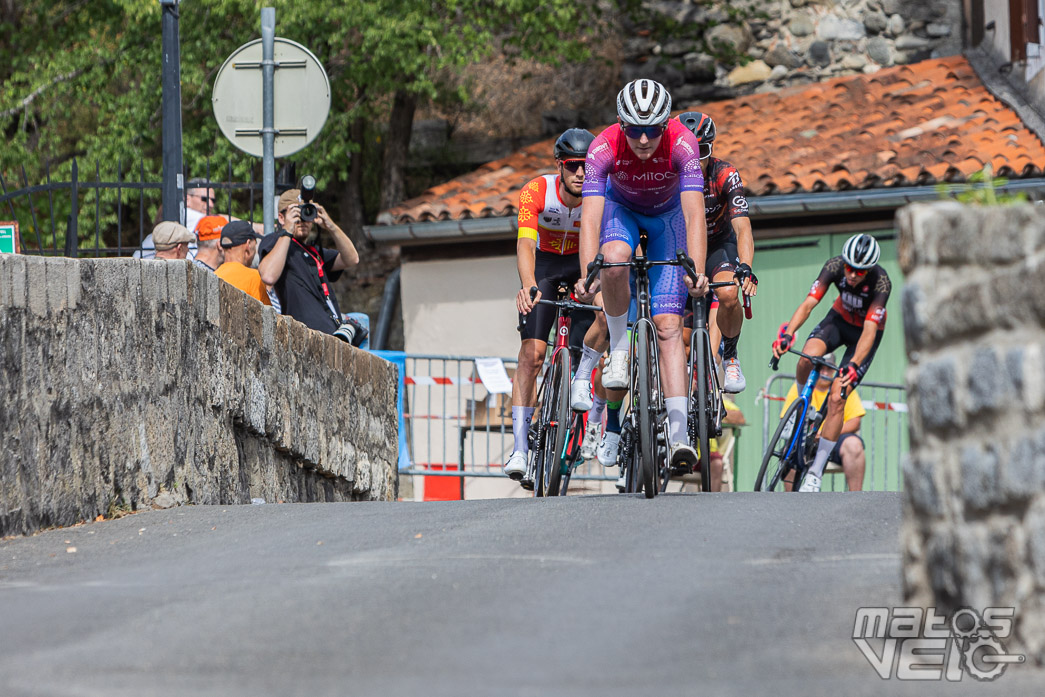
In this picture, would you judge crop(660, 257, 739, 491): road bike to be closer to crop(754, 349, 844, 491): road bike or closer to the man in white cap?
crop(754, 349, 844, 491): road bike

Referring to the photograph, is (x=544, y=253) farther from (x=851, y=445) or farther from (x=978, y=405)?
(x=978, y=405)

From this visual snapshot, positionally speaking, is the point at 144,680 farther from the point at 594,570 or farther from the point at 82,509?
the point at 82,509

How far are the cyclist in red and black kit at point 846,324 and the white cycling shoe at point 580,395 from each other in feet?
11.1

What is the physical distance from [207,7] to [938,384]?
15.3 metres

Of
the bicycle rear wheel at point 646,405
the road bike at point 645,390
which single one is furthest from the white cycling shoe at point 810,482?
the bicycle rear wheel at point 646,405

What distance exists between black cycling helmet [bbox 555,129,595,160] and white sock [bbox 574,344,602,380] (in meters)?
1.10

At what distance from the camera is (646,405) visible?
24.3 ft

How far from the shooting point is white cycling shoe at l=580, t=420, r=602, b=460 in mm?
8680

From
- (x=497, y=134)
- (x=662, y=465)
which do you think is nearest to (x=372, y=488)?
(x=662, y=465)

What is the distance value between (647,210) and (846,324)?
4441 millimetres

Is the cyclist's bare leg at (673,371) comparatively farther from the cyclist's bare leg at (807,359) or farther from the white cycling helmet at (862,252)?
the cyclist's bare leg at (807,359)

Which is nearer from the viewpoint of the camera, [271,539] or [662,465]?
[271,539]

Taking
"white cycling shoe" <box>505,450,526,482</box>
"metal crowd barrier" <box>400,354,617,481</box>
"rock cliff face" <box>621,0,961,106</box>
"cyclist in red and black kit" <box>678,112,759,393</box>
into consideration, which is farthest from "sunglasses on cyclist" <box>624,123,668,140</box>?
"rock cliff face" <box>621,0,961,106</box>

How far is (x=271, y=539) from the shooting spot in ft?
20.1
